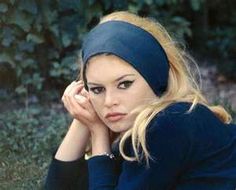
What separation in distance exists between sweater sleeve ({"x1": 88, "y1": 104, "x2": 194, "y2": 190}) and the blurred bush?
9.82ft

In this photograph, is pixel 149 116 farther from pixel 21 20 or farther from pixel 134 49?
pixel 21 20

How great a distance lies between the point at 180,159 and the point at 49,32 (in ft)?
11.3

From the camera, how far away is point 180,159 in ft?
8.54

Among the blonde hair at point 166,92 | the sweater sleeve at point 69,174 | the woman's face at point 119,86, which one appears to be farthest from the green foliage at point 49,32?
the woman's face at point 119,86

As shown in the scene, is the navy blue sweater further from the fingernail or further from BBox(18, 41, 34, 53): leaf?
BBox(18, 41, 34, 53): leaf

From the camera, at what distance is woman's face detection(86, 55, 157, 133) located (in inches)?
104

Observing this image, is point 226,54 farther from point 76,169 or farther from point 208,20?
point 76,169

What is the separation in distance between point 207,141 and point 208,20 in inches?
174

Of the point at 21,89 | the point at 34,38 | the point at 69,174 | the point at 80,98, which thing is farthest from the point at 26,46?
the point at 80,98

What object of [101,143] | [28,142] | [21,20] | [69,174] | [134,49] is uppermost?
[134,49]

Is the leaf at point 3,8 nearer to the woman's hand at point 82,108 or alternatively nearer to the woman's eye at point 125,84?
the woman's hand at point 82,108

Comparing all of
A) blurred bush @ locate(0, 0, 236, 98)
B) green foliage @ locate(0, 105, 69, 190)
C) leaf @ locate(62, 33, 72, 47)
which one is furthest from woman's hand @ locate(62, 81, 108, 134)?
leaf @ locate(62, 33, 72, 47)

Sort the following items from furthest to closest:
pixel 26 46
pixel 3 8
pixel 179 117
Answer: pixel 26 46 → pixel 3 8 → pixel 179 117

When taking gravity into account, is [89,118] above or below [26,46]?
above
